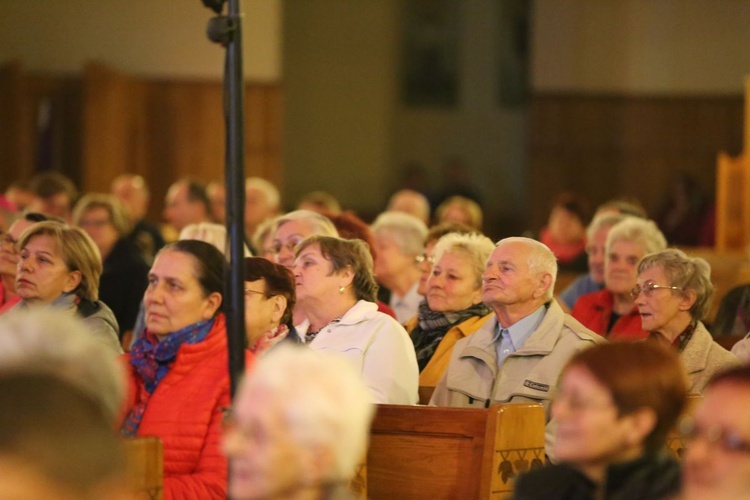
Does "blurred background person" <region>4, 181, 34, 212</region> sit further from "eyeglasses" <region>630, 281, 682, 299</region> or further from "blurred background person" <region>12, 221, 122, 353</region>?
"eyeglasses" <region>630, 281, 682, 299</region>

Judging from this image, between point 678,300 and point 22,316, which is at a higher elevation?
point 22,316

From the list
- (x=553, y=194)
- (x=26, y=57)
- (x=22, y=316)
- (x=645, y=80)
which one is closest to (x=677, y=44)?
(x=645, y=80)

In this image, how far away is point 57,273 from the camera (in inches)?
184

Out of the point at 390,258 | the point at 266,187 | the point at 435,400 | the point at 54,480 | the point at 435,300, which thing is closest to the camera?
the point at 54,480

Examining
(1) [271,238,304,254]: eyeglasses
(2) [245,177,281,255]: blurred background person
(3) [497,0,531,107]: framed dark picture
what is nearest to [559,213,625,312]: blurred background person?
(1) [271,238,304,254]: eyeglasses

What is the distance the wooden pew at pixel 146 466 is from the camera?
3117 mm

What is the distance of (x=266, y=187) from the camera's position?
9711mm

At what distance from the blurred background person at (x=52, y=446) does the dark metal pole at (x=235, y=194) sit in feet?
4.01

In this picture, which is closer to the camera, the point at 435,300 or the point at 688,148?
the point at 435,300

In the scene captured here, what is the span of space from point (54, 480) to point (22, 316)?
34.4 inches

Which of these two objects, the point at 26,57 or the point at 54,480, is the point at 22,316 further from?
the point at 26,57

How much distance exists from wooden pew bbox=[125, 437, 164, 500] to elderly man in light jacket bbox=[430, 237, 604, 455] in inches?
51.1

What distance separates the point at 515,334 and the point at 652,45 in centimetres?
1095

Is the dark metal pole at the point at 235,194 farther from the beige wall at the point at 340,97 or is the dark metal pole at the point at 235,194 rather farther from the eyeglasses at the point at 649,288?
the beige wall at the point at 340,97
